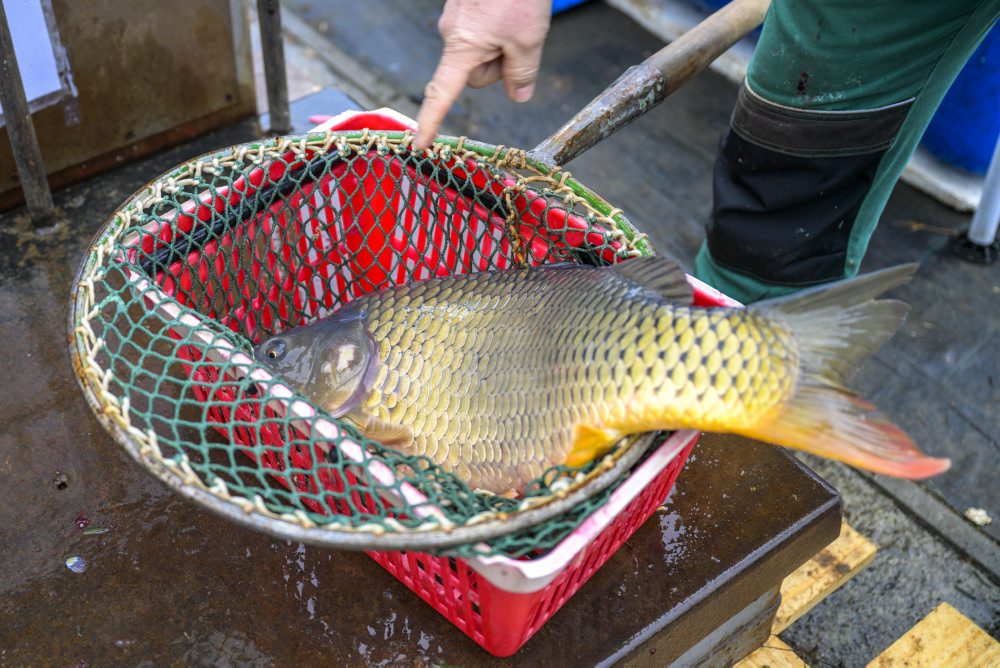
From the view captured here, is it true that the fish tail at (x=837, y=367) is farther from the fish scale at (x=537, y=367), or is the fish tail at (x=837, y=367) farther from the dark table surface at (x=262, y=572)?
the dark table surface at (x=262, y=572)

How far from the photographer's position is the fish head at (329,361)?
143 cm

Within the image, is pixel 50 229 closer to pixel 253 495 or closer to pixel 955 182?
pixel 253 495

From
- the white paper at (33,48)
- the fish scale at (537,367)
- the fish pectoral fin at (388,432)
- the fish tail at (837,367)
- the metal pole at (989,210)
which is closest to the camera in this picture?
the fish tail at (837,367)

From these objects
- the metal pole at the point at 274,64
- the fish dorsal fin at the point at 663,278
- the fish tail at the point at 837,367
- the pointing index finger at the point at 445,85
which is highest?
the pointing index finger at the point at 445,85

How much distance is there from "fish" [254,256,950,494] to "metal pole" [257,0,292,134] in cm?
104

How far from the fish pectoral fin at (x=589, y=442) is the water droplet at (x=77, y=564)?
80cm

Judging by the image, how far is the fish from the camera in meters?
1.07

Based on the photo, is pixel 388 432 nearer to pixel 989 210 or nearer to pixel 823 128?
pixel 823 128

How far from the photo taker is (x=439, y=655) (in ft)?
4.58

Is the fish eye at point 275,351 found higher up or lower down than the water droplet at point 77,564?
higher up

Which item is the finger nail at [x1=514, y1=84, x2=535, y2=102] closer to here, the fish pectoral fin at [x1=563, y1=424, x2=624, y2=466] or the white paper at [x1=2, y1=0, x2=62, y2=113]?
the fish pectoral fin at [x1=563, y1=424, x2=624, y2=466]

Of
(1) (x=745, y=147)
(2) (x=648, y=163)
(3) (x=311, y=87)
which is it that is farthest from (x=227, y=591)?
(2) (x=648, y=163)

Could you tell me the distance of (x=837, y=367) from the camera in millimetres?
1084

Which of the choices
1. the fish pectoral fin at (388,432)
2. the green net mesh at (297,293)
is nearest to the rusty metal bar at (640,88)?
the green net mesh at (297,293)
